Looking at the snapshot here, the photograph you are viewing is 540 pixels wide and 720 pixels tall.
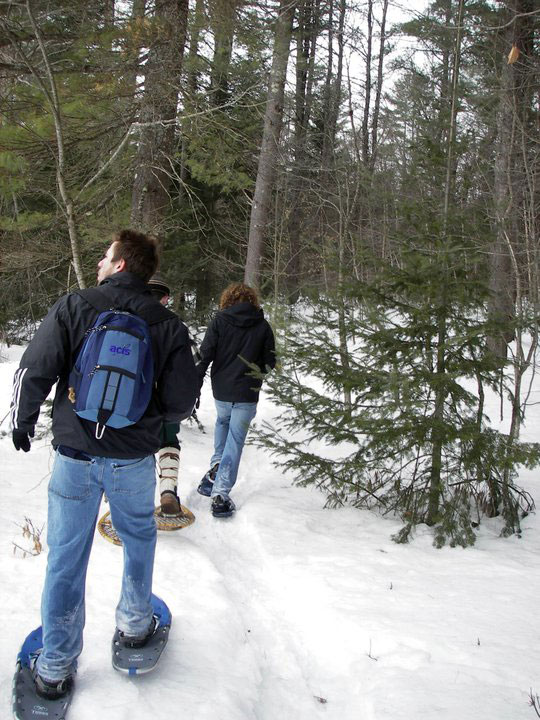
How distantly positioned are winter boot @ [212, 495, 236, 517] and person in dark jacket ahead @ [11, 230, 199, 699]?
94.1 inches

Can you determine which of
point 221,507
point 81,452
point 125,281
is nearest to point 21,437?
point 81,452

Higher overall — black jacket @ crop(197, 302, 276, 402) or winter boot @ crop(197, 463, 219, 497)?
black jacket @ crop(197, 302, 276, 402)

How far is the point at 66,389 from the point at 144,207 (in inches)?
249

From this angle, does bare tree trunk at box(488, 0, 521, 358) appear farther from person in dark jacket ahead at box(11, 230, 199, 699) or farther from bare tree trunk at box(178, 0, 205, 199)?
person in dark jacket ahead at box(11, 230, 199, 699)

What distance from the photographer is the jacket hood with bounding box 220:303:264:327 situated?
5391 millimetres

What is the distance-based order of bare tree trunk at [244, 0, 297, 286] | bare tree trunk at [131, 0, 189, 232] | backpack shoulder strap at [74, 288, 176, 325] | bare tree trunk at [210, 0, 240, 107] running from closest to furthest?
1. backpack shoulder strap at [74, 288, 176, 325]
2. bare tree trunk at [131, 0, 189, 232]
3. bare tree trunk at [210, 0, 240, 107]
4. bare tree trunk at [244, 0, 297, 286]

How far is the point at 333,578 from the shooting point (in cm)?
395

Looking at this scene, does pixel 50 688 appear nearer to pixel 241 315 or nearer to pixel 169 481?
pixel 169 481

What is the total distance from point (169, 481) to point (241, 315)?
1752 mm

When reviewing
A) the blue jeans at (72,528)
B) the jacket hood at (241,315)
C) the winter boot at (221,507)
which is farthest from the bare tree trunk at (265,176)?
the blue jeans at (72,528)

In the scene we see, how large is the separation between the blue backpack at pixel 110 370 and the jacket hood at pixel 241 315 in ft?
9.42

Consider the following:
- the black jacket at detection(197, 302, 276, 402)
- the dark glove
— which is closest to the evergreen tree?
the black jacket at detection(197, 302, 276, 402)

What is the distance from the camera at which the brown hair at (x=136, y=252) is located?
2.71 meters

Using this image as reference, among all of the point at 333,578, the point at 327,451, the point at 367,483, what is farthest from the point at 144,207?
the point at 333,578
